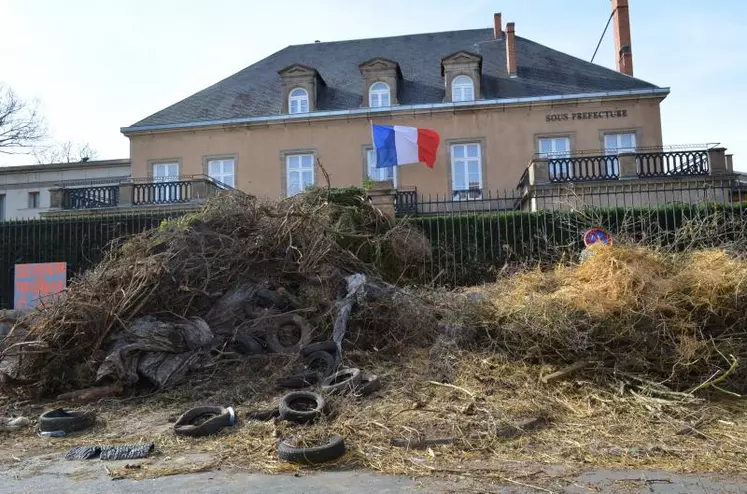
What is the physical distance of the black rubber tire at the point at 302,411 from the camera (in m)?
5.52

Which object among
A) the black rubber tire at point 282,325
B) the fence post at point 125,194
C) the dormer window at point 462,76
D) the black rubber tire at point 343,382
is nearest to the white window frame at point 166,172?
the fence post at point 125,194

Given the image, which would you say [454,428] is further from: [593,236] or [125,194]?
[125,194]

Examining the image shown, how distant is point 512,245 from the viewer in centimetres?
1305

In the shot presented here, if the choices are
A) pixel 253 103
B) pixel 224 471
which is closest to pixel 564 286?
pixel 224 471

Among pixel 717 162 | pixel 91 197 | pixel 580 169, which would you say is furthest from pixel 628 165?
pixel 91 197

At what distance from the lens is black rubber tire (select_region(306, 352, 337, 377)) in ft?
23.5

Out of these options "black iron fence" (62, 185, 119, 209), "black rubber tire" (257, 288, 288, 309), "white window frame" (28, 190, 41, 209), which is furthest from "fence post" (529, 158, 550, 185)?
"white window frame" (28, 190, 41, 209)

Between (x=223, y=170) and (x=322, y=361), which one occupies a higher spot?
(x=223, y=170)

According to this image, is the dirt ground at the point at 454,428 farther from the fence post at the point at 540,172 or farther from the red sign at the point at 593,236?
the fence post at the point at 540,172

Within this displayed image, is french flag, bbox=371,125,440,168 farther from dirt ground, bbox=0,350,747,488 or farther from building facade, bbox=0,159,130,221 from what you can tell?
building facade, bbox=0,159,130,221

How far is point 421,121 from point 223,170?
28.4 ft

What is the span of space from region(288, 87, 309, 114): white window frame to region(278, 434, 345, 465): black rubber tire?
69.7 feet

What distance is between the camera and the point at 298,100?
24.5 meters

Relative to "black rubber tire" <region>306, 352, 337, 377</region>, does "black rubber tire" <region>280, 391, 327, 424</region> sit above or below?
below
